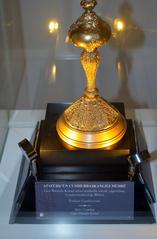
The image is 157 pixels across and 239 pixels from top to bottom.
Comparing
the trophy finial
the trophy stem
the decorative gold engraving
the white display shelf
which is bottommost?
the white display shelf

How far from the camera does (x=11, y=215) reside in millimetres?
822

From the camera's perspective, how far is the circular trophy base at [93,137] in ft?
2.62

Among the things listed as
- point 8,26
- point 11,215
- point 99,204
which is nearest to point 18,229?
point 11,215

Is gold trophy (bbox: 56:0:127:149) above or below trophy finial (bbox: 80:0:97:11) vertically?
below

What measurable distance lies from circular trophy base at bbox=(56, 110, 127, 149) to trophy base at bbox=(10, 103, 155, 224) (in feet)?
0.03

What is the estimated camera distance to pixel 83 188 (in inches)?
31.1

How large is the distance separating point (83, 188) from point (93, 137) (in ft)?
0.31

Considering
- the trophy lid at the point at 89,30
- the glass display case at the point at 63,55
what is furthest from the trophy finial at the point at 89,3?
the glass display case at the point at 63,55

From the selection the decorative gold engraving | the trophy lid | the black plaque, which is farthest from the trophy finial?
the black plaque

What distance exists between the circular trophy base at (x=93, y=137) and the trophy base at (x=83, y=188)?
0.03 feet

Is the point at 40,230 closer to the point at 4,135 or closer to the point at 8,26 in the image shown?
the point at 4,135

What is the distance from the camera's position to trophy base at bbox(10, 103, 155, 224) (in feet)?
2.59

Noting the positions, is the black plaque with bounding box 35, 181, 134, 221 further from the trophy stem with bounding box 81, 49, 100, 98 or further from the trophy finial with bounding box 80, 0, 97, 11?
the trophy finial with bounding box 80, 0, 97, 11

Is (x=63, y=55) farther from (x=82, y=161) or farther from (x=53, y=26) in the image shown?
(x=82, y=161)
